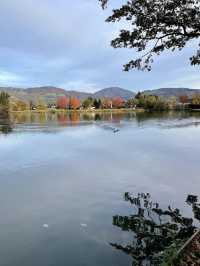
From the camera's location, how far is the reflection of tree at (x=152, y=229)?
489 inches

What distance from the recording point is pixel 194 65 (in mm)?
16359

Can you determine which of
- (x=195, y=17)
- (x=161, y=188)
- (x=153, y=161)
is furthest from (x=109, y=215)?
(x=153, y=161)

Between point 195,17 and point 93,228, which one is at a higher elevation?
point 195,17

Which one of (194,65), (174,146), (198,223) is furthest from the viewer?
(174,146)

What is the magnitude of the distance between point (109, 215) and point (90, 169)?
12049mm

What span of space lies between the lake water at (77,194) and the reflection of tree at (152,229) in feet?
1.28

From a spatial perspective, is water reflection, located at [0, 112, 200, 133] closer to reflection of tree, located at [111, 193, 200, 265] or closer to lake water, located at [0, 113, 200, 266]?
lake water, located at [0, 113, 200, 266]

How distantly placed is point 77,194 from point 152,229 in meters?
7.10

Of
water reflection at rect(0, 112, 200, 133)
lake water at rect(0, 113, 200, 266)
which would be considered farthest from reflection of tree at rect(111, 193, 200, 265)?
water reflection at rect(0, 112, 200, 133)

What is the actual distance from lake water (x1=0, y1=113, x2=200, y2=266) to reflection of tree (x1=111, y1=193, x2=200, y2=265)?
39 centimetres

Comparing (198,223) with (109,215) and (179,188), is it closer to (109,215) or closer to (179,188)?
(109,215)

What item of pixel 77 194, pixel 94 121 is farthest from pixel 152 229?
pixel 94 121

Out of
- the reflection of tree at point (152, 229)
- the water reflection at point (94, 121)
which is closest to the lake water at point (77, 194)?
the reflection of tree at point (152, 229)

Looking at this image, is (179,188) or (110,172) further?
(110,172)
